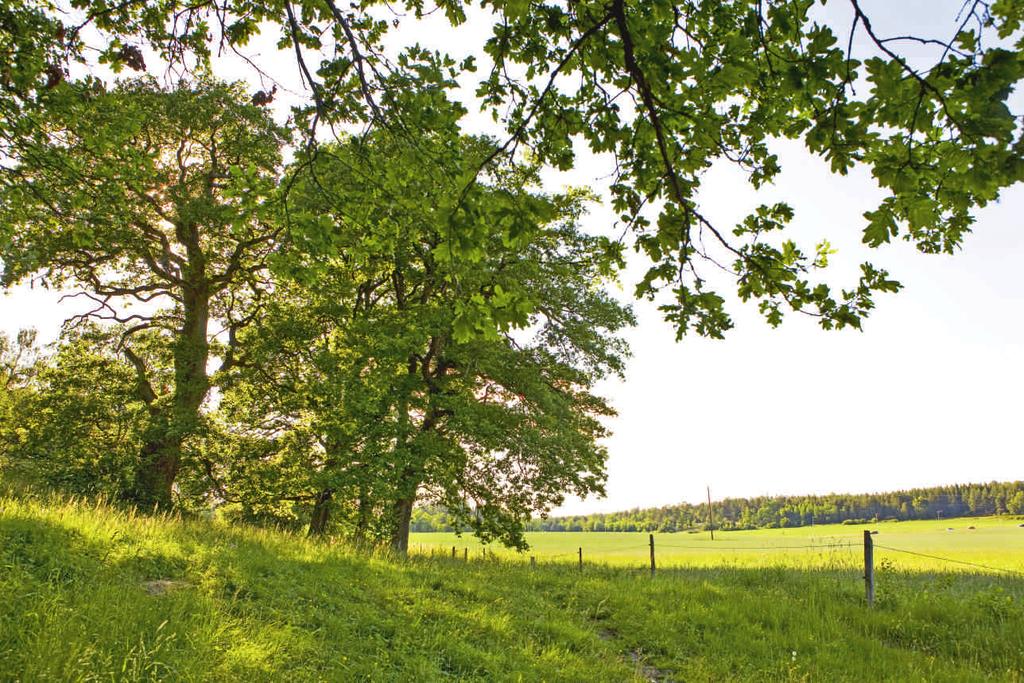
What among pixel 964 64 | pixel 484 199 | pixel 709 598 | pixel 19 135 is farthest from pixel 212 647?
pixel 709 598

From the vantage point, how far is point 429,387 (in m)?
15.9

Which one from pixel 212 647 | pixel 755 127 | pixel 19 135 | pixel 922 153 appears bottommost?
pixel 212 647

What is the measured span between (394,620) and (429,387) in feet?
30.8

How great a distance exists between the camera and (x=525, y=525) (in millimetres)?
16031

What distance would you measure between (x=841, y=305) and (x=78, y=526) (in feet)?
29.3

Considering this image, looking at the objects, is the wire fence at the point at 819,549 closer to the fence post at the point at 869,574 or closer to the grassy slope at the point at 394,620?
the fence post at the point at 869,574

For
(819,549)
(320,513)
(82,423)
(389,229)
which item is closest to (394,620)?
(389,229)

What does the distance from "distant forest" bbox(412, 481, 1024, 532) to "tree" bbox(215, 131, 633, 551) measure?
246ft

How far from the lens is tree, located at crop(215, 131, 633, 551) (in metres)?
13.5

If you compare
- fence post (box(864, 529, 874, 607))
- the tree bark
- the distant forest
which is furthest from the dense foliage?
the distant forest

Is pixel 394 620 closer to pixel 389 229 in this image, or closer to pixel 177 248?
pixel 389 229

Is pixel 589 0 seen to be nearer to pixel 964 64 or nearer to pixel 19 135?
pixel 964 64

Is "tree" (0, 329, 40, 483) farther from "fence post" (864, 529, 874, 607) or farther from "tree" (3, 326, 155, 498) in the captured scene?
"fence post" (864, 529, 874, 607)

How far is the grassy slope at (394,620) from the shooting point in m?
4.66
